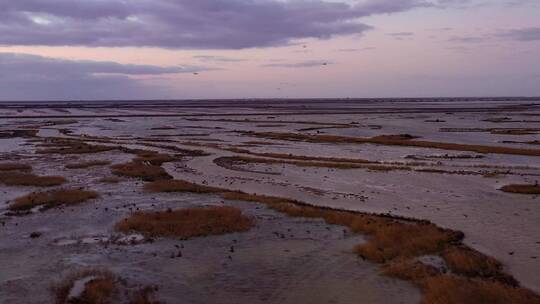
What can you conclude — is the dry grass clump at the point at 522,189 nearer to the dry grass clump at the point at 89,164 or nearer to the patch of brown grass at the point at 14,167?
the dry grass clump at the point at 89,164

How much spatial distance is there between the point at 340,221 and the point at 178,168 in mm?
18502

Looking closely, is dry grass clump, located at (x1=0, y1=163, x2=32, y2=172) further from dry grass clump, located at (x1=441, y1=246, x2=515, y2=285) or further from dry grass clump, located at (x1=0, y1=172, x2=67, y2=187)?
dry grass clump, located at (x1=441, y1=246, x2=515, y2=285)

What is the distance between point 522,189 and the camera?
25984mm

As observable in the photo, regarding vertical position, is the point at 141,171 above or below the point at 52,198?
Answer: below

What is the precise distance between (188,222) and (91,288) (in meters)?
7.27

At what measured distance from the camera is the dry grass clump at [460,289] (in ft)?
41.1

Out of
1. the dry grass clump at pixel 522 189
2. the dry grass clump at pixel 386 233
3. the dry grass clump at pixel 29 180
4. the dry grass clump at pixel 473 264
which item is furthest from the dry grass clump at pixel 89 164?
the dry grass clump at pixel 473 264

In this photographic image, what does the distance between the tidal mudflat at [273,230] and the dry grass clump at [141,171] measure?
0.13 metres

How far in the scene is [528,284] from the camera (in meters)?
13.7

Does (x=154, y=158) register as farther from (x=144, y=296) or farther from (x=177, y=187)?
(x=144, y=296)

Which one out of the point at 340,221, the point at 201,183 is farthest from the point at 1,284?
the point at 201,183

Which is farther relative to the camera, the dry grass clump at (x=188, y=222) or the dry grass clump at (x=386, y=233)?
the dry grass clump at (x=188, y=222)

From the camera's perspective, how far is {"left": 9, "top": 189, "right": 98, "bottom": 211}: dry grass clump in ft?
77.6

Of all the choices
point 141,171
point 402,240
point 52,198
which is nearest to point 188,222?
point 402,240
